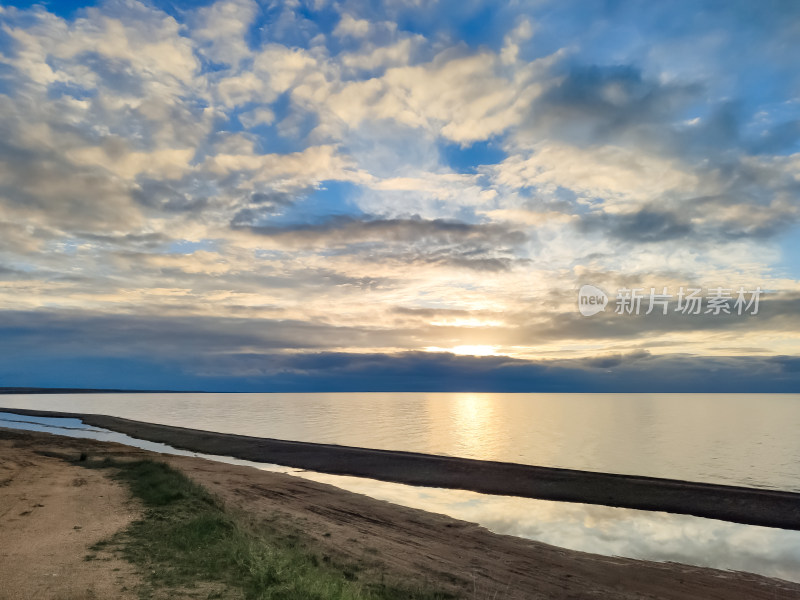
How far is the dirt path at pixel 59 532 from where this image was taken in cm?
1230

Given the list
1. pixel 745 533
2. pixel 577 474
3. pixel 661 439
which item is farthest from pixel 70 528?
pixel 661 439

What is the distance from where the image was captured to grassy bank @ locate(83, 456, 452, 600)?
41.8 ft

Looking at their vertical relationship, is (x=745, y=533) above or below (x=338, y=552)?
below

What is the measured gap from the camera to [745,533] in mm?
28984

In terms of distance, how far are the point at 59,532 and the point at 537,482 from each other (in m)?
35.1

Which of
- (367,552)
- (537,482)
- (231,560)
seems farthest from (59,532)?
(537,482)

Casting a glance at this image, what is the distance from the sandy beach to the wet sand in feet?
44.0

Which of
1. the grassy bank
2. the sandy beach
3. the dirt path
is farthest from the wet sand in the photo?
the dirt path

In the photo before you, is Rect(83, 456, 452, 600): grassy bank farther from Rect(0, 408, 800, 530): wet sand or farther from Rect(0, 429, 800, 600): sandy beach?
Rect(0, 408, 800, 530): wet sand

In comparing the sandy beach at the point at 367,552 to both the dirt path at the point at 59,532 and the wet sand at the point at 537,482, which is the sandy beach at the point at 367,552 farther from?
the wet sand at the point at 537,482

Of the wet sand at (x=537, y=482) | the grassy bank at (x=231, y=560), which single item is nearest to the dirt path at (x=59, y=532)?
the grassy bank at (x=231, y=560)

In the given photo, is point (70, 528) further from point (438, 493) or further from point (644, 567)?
point (438, 493)

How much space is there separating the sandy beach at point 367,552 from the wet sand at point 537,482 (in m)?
13.4

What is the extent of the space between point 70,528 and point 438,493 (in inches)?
1057
